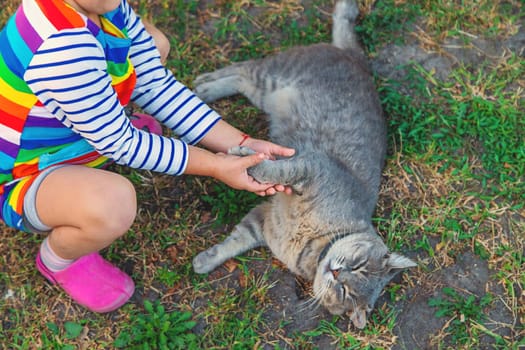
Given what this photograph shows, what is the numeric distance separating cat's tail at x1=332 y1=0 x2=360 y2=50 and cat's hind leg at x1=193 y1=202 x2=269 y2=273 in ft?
4.33

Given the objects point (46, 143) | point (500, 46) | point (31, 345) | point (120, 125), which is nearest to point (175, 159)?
point (120, 125)

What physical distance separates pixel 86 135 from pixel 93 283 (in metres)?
0.96

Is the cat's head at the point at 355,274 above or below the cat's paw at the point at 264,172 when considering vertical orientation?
below

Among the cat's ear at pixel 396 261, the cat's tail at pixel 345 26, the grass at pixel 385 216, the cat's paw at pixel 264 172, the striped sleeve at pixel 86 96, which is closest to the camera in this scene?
the striped sleeve at pixel 86 96

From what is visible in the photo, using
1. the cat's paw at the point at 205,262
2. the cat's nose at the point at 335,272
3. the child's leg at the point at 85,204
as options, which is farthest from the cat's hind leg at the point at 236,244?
the child's leg at the point at 85,204

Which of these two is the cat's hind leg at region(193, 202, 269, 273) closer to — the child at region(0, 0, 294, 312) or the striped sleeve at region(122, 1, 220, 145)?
the child at region(0, 0, 294, 312)

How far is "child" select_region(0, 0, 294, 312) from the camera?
213 centimetres

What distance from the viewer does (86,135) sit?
7.71 ft

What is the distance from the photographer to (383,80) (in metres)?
3.75

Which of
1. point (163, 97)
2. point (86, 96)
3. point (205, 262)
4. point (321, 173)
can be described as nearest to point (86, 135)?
point (86, 96)

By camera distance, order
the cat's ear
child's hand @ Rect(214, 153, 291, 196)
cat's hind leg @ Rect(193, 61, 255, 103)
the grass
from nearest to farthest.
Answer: child's hand @ Rect(214, 153, 291, 196), the cat's ear, the grass, cat's hind leg @ Rect(193, 61, 255, 103)

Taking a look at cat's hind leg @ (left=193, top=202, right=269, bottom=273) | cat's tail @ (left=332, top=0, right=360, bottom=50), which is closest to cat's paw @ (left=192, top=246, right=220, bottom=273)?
cat's hind leg @ (left=193, top=202, right=269, bottom=273)

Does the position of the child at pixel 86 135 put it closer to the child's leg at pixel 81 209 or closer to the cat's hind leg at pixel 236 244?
the child's leg at pixel 81 209

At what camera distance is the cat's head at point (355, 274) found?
115 inches
